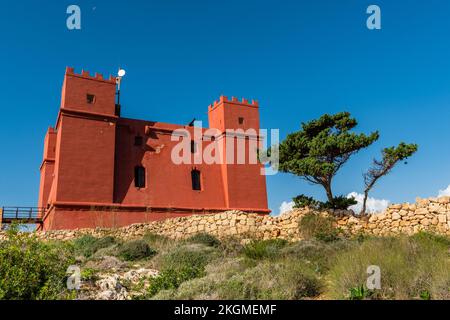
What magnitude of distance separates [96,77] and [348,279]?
20.8 metres

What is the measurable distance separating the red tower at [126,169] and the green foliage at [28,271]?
43.3ft

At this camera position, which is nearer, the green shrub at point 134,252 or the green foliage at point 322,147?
the green shrub at point 134,252

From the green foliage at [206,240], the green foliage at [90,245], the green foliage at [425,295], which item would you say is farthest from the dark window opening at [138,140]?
the green foliage at [425,295]

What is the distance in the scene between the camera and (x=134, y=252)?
12969mm

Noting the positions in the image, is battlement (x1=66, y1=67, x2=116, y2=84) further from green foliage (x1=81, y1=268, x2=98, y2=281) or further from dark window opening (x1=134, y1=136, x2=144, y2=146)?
green foliage (x1=81, y1=268, x2=98, y2=281)

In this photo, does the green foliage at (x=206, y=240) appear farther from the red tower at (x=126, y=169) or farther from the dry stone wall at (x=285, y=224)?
the red tower at (x=126, y=169)

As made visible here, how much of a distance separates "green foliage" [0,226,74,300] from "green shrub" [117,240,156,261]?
4.25 m

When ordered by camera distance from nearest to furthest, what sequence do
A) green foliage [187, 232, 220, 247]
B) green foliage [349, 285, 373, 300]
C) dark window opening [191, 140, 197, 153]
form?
green foliage [349, 285, 373, 300] < green foliage [187, 232, 220, 247] < dark window opening [191, 140, 197, 153]

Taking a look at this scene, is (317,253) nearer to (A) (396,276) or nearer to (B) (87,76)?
(A) (396,276)

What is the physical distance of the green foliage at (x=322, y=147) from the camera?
60.4ft

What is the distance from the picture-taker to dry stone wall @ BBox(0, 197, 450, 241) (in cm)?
1434

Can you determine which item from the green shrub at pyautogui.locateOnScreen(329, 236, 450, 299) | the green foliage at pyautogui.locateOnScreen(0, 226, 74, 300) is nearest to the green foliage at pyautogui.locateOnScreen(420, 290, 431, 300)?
the green shrub at pyautogui.locateOnScreen(329, 236, 450, 299)

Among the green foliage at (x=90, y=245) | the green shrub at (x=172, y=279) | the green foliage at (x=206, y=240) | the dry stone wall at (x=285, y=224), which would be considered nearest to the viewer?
the green shrub at (x=172, y=279)
